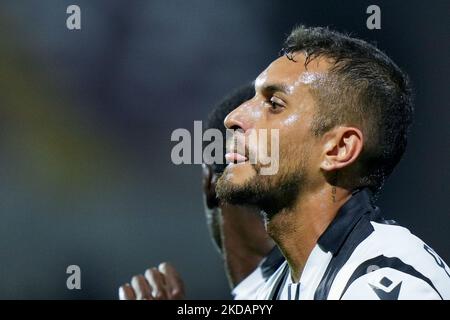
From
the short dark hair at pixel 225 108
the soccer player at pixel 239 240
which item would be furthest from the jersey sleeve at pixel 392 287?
the short dark hair at pixel 225 108

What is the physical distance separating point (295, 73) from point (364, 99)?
0.65 ft

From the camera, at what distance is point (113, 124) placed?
14.8 ft

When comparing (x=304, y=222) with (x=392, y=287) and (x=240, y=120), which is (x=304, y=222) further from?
(x=392, y=287)

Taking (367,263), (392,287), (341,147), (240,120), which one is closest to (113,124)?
(240,120)

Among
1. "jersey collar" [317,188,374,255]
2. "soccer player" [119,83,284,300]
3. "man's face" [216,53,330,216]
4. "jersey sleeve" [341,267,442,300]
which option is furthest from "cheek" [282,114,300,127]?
"soccer player" [119,83,284,300]

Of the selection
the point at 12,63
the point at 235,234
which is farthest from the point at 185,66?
the point at 235,234

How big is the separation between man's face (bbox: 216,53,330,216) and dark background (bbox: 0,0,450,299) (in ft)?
7.22

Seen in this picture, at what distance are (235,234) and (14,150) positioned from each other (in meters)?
2.07

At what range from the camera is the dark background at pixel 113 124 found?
427 cm

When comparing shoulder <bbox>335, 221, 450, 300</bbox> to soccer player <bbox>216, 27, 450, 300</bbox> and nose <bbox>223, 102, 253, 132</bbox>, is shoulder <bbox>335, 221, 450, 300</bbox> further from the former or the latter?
nose <bbox>223, 102, 253, 132</bbox>

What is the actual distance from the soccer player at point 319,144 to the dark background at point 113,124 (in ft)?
7.09

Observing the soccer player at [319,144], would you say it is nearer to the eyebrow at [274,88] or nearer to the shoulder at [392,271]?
the eyebrow at [274,88]

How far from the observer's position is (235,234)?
9.78 feet

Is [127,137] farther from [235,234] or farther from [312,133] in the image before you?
[312,133]
